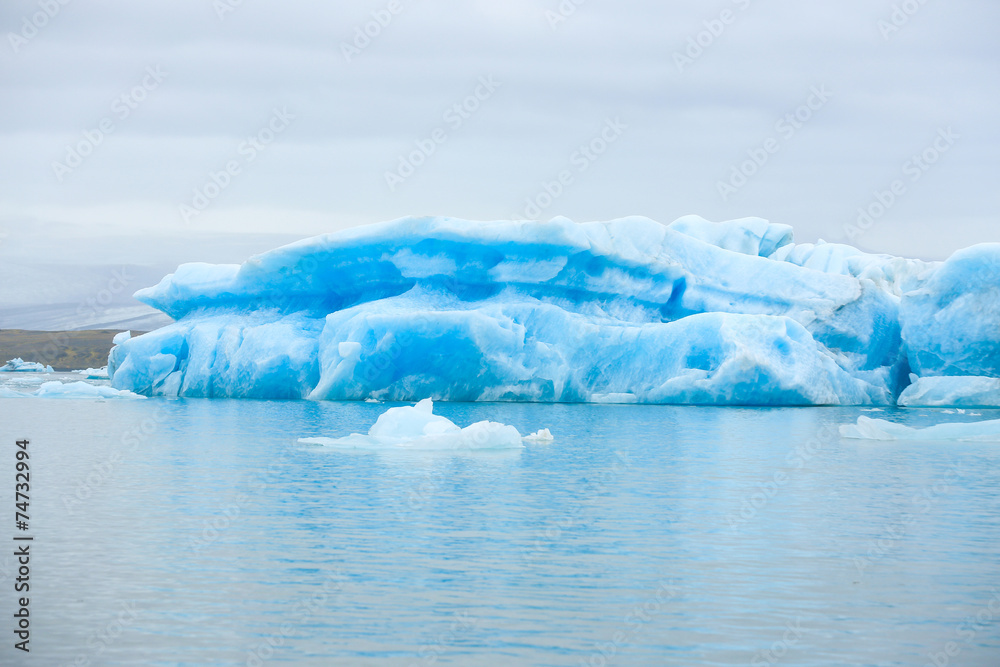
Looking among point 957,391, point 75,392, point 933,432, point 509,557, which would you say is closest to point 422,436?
point 509,557

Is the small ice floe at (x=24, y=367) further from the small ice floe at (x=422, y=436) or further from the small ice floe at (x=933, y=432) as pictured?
the small ice floe at (x=933, y=432)

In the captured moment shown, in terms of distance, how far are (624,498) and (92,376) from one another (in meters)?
36.3

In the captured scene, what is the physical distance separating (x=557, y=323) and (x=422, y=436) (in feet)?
31.6

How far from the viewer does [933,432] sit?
589 inches

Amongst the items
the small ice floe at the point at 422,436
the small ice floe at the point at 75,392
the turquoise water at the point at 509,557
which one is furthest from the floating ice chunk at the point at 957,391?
the small ice floe at the point at 75,392

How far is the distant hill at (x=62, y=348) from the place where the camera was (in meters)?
66.1

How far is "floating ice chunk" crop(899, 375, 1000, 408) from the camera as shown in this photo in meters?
22.6

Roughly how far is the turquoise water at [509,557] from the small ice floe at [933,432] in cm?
185

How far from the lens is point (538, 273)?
22781 millimetres

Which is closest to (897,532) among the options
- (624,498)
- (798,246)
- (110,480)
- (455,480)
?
(624,498)

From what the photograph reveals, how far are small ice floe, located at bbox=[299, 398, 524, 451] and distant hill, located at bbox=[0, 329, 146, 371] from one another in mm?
55542

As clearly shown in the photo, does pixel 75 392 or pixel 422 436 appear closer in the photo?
pixel 422 436

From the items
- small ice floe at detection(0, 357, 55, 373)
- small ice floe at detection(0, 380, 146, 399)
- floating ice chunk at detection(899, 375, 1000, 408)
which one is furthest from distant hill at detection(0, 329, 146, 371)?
floating ice chunk at detection(899, 375, 1000, 408)

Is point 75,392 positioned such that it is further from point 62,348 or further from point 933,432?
point 62,348
